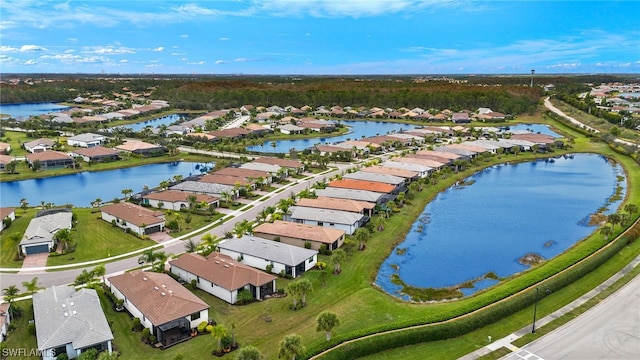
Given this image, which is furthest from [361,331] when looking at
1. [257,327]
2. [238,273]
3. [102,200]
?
[102,200]

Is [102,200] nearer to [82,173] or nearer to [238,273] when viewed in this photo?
[82,173]

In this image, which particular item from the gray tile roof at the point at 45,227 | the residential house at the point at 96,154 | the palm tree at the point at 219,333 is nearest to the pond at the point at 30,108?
the residential house at the point at 96,154

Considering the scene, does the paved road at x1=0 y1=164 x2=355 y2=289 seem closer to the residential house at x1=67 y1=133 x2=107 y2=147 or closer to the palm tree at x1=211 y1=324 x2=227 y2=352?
the palm tree at x1=211 y1=324 x2=227 y2=352

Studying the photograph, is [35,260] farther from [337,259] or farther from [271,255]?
[337,259]

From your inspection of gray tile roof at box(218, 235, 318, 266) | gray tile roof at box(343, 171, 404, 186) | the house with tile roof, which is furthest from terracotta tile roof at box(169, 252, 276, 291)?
gray tile roof at box(343, 171, 404, 186)

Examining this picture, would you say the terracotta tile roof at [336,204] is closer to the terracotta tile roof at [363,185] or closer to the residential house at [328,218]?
the residential house at [328,218]
